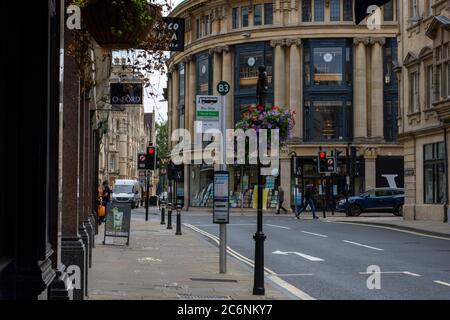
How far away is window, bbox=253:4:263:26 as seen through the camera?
60.3 m

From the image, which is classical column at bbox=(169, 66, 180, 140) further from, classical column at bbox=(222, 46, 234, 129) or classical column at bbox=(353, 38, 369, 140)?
classical column at bbox=(353, 38, 369, 140)

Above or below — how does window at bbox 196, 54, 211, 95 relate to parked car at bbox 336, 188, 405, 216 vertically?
above

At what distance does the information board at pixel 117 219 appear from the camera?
20.3m

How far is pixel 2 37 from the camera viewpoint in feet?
15.3

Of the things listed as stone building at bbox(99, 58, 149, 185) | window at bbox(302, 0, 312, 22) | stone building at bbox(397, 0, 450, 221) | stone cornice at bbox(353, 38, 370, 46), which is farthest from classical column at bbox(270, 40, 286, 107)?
stone building at bbox(99, 58, 149, 185)

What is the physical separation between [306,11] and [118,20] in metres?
55.3

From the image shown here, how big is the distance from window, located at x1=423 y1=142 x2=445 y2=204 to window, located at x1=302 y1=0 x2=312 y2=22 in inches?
994

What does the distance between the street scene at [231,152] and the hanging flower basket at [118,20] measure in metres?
0.01

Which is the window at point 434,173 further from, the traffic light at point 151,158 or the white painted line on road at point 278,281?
the white painted line on road at point 278,281

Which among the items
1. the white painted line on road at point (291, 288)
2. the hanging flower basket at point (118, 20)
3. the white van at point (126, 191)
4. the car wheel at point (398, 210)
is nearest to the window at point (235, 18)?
the white van at point (126, 191)

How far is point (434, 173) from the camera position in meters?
35.0

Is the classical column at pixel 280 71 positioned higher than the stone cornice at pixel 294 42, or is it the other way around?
the stone cornice at pixel 294 42

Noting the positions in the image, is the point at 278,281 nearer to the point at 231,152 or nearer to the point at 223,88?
the point at 223,88

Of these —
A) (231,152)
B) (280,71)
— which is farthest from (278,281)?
(280,71)
